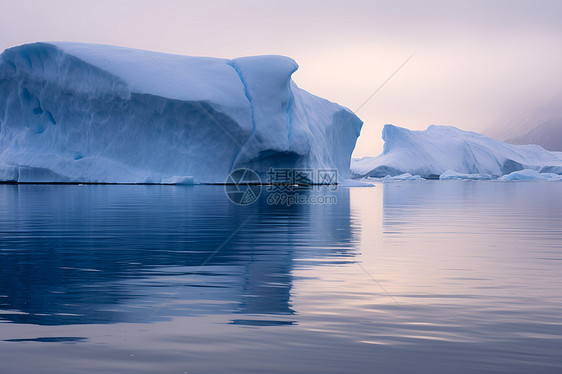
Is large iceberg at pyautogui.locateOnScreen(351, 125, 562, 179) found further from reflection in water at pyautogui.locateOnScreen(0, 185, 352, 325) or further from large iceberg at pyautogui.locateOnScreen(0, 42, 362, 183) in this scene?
reflection in water at pyautogui.locateOnScreen(0, 185, 352, 325)

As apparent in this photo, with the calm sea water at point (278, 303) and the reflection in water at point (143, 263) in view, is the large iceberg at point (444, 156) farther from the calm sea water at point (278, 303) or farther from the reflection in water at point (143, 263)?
the calm sea water at point (278, 303)

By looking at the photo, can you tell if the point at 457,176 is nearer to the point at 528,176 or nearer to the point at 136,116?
the point at 528,176

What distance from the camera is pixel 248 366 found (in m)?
2.71

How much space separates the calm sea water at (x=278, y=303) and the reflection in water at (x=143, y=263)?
0.02 meters

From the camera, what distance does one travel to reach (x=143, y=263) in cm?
589

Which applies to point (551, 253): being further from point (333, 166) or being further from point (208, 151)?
point (333, 166)

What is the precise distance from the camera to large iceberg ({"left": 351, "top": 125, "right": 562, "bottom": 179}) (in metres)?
63.2

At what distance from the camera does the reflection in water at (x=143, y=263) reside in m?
3.90

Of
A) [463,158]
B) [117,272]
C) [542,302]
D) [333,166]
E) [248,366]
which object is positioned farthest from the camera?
[463,158]

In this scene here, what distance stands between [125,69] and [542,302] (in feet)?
90.3

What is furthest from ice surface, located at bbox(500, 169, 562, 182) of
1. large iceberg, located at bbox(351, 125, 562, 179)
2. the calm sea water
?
the calm sea water

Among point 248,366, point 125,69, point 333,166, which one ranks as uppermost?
point 125,69

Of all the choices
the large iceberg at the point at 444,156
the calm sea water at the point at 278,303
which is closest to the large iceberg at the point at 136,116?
the calm sea water at the point at 278,303

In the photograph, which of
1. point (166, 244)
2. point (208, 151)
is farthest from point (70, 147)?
point (166, 244)
